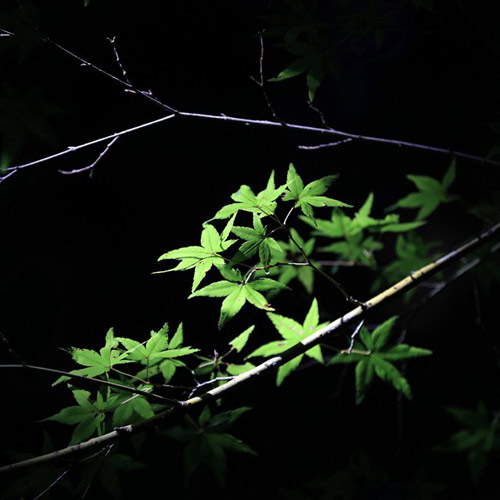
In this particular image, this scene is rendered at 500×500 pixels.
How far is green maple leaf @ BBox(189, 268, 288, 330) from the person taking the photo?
87 centimetres

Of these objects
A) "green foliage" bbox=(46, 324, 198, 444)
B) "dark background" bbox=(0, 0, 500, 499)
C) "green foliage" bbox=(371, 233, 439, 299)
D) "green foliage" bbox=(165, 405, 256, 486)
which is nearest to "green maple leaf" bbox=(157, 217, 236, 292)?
"green foliage" bbox=(46, 324, 198, 444)

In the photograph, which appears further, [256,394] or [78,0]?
[256,394]

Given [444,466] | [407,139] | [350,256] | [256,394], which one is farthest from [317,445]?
[407,139]

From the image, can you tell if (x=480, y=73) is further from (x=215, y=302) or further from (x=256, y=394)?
(x=256, y=394)

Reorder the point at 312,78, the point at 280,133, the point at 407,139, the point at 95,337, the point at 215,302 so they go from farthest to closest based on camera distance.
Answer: the point at 407,139, the point at 280,133, the point at 215,302, the point at 95,337, the point at 312,78

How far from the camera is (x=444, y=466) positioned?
80.9 inches

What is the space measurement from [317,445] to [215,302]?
79 centimetres

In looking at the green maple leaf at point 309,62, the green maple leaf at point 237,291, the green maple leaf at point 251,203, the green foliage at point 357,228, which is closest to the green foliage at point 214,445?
the green maple leaf at point 237,291

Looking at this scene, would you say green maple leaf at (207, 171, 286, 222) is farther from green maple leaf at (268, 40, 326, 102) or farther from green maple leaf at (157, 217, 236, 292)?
green maple leaf at (268, 40, 326, 102)

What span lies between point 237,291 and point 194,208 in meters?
1.03

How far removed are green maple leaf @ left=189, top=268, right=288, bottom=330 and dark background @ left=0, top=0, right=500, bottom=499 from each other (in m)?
0.74

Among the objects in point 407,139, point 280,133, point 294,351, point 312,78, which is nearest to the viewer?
point 294,351

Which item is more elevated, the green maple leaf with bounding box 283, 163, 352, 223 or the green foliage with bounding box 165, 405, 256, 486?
the green maple leaf with bounding box 283, 163, 352, 223

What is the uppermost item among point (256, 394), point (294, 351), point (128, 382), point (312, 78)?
point (312, 78)
